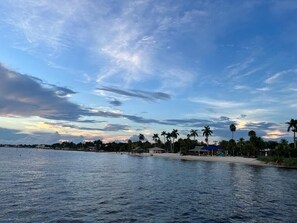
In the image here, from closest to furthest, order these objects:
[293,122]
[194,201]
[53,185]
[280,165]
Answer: [194,201] < [53,185] < [280,165] < [293,122]

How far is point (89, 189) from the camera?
49.5 meters

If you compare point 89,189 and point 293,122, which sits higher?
point 293,122

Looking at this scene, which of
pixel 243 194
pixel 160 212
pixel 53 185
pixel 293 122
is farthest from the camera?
pixel 293 122

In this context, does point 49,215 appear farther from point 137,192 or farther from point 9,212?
point 137,192

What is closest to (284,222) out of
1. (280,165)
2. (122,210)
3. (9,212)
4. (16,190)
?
(122,210)

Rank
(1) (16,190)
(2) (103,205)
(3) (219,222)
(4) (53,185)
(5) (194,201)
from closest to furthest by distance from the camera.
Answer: (3) (219,222) → (2) (103,205) → (5) (194,201) → (1) (16,190) → (4) (53,185)

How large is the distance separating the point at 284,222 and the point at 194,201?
1273 cm

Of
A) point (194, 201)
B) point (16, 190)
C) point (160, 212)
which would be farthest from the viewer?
point (16, 190)

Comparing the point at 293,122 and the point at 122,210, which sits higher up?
the point at 293,122

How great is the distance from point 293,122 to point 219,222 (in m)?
135

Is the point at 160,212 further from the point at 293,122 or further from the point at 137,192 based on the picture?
the point at 293,122

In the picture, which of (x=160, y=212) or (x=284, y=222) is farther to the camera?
(x=160, y=212)

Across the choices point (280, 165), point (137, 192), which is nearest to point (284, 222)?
point (137, 192)

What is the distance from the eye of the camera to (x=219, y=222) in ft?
99.6
